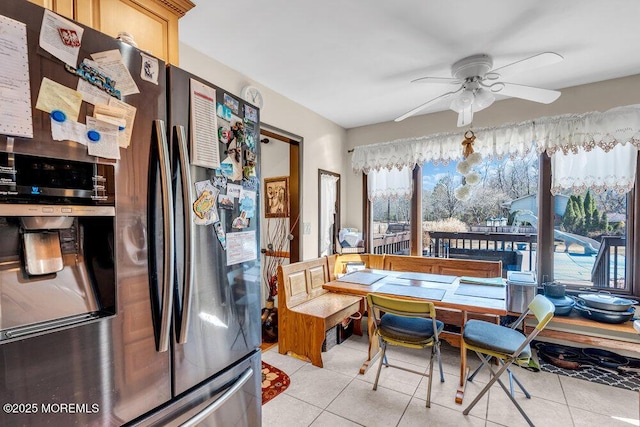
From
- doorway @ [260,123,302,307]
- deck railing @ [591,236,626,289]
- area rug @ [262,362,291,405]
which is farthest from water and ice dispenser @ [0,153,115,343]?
deck railing @ [591,236,626,289]

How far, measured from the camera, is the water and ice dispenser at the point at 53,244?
0.72 m

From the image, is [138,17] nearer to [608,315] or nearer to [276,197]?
[276,197]

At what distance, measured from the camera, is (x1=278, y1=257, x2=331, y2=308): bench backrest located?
2.83 metres

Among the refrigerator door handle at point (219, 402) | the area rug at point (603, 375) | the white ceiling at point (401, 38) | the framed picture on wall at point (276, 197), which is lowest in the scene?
the area rug at point (603, 375)

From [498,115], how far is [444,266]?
5.74ft

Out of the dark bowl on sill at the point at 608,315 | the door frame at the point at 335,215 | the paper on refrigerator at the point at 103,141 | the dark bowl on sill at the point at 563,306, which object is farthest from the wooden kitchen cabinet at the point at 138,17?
the dark bowl on sill at the point at 608,315

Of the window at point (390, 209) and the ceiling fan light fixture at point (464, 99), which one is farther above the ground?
the ceiling fan light fixture at point (464, 99)

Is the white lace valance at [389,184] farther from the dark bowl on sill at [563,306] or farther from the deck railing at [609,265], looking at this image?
the deck railing at [609,265]

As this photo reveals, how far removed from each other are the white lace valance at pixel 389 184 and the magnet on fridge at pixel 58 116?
3.45 metres

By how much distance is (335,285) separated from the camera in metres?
2.67

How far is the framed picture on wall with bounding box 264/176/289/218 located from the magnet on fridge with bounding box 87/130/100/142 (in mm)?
2719

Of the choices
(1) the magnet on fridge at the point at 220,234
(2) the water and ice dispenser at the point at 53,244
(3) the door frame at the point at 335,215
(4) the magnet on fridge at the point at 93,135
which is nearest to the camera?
(2) the water and ice dispenser at the point at 53,244

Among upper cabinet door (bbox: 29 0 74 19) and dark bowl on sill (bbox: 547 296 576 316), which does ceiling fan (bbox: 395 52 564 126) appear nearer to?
dark bowl on sill (bbox: 547 296 576 316)

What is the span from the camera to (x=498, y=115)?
10.5 ft
